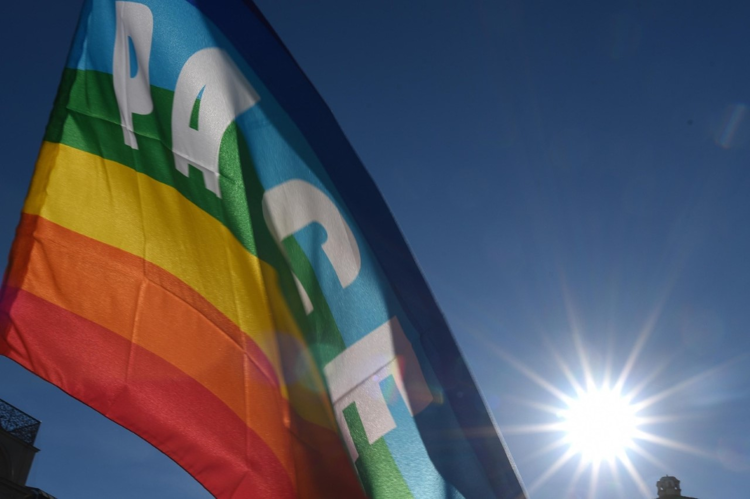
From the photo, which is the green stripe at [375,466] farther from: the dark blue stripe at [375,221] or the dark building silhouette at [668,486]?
the dark building silhouette at [668,486]

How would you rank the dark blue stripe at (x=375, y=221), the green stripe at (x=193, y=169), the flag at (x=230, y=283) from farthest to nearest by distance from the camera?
the green stripe at (x=193, y=169) < the flag at (x=230, y=283) < the dark blue stripe at (x=375, y=221)

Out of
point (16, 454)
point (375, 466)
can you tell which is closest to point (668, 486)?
point (375, 466)

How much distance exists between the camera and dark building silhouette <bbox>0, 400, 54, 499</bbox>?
17.1 meters

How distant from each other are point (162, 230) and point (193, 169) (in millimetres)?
366

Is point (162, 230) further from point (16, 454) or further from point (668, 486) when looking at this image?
point (16, 454)

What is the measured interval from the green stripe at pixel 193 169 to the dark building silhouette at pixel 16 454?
16.5m

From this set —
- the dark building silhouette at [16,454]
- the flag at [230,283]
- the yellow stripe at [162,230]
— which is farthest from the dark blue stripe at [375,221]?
the dark building silhouette at [16,454]

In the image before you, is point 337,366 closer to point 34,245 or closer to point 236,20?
point 34,245

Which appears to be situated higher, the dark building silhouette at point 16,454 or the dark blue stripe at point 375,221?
the dark building silhouette at point 16,454

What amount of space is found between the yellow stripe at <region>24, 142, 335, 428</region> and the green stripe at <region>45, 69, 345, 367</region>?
0.15 feet

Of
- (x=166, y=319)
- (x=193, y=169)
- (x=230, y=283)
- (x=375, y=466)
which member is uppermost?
(x=193, y=169)

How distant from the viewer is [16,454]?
60.5ft

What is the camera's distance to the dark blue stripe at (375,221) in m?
2.98

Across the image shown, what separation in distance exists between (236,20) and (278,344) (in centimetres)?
183
